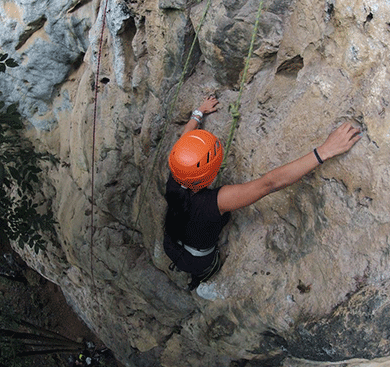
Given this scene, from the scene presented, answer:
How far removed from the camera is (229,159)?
7.02 ft

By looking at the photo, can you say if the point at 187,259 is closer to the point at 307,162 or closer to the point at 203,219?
the point at 203,219

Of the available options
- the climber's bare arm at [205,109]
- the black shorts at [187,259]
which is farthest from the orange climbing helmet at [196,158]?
the black shorts at [187,259]

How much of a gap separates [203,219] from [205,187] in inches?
6.7

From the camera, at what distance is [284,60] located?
190cm

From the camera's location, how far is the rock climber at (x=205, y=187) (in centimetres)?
161

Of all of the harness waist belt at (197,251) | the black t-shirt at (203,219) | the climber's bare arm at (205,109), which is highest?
the climber's bare arm at (205,109)

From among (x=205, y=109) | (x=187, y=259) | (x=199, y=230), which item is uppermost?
(x=205, y=109)

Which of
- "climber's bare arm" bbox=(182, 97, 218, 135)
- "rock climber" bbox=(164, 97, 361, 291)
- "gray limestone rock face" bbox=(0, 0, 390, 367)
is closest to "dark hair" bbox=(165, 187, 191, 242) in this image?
"rock climber" bbox=(164, 97, 361, 291)

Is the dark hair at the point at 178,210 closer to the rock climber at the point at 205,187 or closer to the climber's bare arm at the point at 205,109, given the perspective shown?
the rock climber at the point at 205,187

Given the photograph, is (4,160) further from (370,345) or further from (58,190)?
(370,345)

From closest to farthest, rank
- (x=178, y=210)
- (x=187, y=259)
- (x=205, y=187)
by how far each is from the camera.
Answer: (x=205, y=187) < (x=178, y=210) < (x=187, y=259)

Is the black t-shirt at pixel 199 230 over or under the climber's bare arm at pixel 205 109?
under

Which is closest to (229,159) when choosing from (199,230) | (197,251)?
(199,230)

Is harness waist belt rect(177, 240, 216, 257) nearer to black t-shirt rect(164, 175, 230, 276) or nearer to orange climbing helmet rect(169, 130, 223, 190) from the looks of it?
black t-shirt rect(164, 175, 230, 276)
